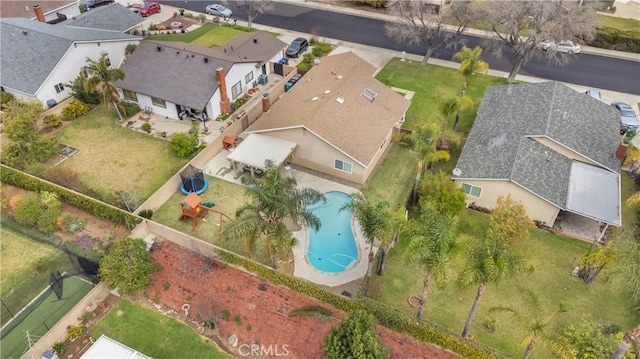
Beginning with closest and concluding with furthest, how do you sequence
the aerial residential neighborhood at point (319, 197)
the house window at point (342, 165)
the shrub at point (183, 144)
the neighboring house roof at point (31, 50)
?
the aerial residential neighborhood at point (319, 197), the house window at point (342, 165), the shrub at point (183, 144), the neighboring house roof at point (31, 50)

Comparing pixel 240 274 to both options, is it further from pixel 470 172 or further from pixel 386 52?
pixel 386 52

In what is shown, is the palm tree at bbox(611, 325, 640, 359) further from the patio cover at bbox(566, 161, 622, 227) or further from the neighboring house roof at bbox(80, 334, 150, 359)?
the neighboring house roof at bbox(80, 334, 150, 359)

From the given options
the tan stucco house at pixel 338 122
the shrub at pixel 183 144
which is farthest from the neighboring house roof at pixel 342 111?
the shrub at pixel 183 144

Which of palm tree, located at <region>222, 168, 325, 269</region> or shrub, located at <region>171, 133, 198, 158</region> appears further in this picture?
shrub, located at <region>171, 133, 198, 158</region>

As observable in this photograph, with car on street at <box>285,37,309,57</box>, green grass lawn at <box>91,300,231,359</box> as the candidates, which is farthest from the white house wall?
green grass lawn at <box>91,300,231,359</box>

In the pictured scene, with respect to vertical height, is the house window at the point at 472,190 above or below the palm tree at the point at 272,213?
below

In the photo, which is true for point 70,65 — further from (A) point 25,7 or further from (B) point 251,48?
(A) point 25,7

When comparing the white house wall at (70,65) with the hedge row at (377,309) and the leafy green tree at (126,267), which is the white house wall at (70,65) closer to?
the leafy green tree at (126,267)

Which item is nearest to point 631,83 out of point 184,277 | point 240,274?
point 240,274
